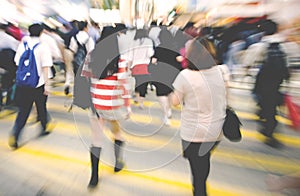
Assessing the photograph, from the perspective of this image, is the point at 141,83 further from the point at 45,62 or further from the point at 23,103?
the point at 23,103

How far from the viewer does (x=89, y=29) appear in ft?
17.7

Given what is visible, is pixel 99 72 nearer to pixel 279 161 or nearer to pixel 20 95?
pixel 20 95

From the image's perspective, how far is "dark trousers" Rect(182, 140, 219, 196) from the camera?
6.88 feet

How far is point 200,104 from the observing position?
205cm

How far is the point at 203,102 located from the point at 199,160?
0.42 m

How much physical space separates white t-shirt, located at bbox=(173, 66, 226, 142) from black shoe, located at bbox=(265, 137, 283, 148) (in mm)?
2015

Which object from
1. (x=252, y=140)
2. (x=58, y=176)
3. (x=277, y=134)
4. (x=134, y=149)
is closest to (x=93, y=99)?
(x=58, y=176)

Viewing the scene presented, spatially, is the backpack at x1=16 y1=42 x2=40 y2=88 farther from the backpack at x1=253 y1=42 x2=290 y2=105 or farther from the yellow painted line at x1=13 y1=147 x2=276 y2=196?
the backpack at x1=253 y1=42 x2=290 y2=105

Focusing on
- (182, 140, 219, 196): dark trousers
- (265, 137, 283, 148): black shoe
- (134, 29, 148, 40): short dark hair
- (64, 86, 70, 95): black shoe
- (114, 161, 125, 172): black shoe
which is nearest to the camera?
(182, 140, 219, 196): dark trousers

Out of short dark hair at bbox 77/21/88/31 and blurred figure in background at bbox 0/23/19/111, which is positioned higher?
short dark hair at bbox 77/21/88/31

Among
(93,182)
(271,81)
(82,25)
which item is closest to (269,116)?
(271,81)

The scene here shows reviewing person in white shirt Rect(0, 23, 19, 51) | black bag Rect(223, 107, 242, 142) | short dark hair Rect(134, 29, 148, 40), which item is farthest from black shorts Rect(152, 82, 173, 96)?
person in white shirt Rect(0, 23, 19, 51)

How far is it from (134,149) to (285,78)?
2103mm

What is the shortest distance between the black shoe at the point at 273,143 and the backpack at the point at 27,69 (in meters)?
3.01
